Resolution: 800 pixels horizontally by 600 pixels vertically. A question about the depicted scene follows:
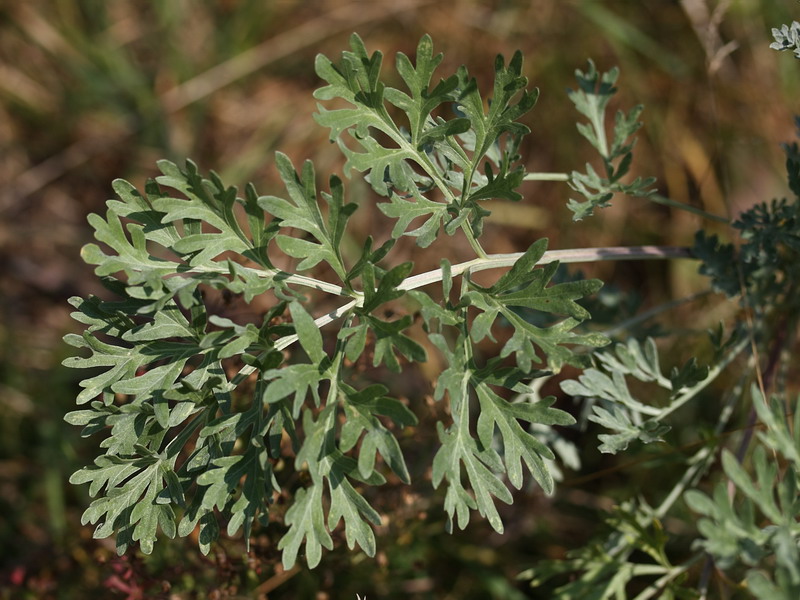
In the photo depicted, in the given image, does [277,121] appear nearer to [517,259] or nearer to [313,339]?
[517,259]

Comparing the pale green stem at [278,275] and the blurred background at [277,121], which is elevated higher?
the blurred background at [277,121]

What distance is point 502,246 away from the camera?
4.25m

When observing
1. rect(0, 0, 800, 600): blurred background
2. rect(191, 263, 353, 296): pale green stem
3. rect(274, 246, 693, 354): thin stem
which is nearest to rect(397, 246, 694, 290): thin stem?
rect(274, 246, 693, 354): thin stem

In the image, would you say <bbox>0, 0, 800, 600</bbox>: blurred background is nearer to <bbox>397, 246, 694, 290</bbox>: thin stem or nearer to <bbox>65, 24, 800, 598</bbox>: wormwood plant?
<bbox>397, 246, 694, 290</bbox>: thin stem

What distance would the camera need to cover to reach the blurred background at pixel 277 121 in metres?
3.73

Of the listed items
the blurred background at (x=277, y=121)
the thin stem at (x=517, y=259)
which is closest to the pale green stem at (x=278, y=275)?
the thin stem at (x=517, y=259)

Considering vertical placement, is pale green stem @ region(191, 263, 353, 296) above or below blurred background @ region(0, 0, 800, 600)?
below

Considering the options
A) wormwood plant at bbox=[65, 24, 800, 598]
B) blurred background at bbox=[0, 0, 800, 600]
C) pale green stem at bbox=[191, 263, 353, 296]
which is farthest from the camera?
blurred background at bbox=[0, 0, 800, 600]

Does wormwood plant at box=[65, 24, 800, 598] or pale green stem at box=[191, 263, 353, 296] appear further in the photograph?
pale green stem at box=[191, 263, 353, 296]

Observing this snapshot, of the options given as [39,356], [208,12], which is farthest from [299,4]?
[39,356]

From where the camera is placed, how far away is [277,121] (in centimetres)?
457

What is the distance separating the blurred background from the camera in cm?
373

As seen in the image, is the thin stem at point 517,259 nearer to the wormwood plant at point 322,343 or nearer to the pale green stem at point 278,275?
the wormwood plant at point 322,343

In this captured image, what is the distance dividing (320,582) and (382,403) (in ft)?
4.53
